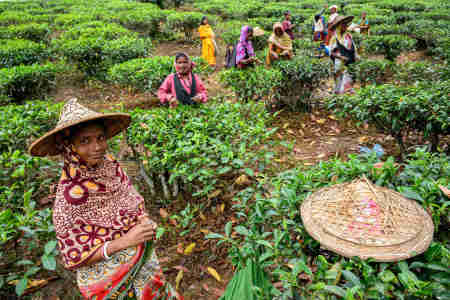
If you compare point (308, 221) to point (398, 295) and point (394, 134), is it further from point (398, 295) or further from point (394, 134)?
point (394, 134)

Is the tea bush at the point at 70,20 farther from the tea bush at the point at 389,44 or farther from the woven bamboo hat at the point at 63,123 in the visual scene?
the woven bamboo hat at the point at 63,123

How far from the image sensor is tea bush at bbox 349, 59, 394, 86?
6247 millimetres

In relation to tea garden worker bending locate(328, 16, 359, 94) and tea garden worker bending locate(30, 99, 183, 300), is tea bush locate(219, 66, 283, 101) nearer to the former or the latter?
tea garden worker bending locate(328, 16, 359, 94)

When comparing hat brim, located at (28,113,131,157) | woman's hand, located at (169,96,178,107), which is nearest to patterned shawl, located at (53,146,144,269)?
hat brim, located at (28,113,131,157)

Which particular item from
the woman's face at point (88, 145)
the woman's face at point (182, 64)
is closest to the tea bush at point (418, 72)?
the woman's face at point (182, 64)

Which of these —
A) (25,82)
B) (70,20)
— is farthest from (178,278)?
(70,20)

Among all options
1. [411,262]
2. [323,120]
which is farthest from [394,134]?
[411,262]

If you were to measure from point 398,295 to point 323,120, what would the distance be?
5.19 metres

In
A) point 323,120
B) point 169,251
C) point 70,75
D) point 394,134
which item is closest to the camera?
point 169,251

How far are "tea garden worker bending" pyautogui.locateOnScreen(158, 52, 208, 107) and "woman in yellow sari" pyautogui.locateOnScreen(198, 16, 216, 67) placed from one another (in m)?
6.21

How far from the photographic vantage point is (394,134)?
13.3 feet

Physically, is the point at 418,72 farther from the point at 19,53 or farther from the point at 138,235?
the point at 19,53

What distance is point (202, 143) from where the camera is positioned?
2949mm

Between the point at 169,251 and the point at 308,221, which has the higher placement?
the point at 308,221
